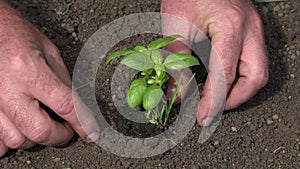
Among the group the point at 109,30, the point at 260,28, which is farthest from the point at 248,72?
the point at 109,30

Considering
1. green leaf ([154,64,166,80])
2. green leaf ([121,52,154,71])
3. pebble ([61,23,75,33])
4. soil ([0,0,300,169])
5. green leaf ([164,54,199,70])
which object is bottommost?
soil ([0,0,300,169])

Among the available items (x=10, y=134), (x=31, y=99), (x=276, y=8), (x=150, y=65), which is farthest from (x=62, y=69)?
(x=276, y=8)

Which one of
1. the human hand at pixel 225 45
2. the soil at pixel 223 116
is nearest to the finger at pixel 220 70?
the human hand at pixel 225 45

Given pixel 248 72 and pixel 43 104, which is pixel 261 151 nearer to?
pixel 248 72

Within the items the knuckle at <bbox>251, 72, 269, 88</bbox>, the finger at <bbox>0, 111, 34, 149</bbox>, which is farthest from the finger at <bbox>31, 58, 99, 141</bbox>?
the knuckle at <bbox>251, 72, 269, 88</bbox>

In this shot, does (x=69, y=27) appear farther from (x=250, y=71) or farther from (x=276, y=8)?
(x=276, y=8)

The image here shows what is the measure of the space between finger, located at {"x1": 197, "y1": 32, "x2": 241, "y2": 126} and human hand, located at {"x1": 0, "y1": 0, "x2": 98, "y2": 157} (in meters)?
0.42

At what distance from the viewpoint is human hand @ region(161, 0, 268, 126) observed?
204 cm

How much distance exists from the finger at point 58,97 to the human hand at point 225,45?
0.39 m

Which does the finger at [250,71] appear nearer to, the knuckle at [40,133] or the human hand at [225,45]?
the human hand at [225,45]

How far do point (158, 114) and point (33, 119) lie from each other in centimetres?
46

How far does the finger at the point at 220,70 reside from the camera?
6.66 feet

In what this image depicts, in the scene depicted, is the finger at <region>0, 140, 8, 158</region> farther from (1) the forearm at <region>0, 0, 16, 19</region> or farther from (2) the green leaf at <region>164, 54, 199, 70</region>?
(2) the green leaf at <region>164, 54, 199, 70</region>

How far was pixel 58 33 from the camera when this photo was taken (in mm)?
2412
